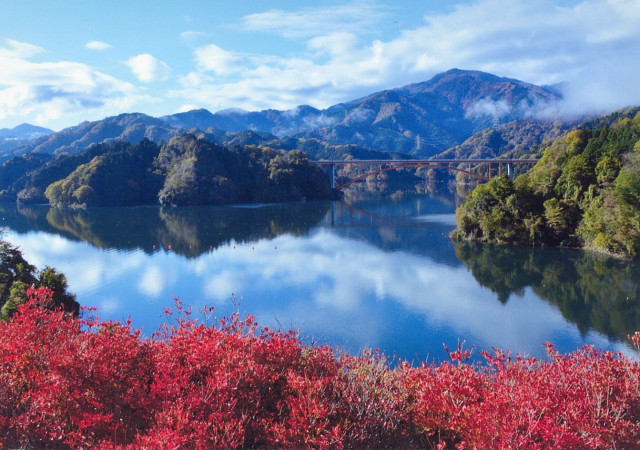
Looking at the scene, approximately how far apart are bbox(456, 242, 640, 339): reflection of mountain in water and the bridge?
Result: 2725 centimetres

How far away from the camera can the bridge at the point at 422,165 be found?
202 feet

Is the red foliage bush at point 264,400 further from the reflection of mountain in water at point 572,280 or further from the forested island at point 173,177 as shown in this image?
the forested island at point 173,177

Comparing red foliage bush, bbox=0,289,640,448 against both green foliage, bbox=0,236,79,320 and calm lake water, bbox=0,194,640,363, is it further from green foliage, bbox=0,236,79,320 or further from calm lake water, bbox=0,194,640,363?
green foliage, bbox=0,236,79,320

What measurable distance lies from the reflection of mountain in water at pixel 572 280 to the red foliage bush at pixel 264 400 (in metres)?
12.0

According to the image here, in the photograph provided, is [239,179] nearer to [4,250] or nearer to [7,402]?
[4,250]

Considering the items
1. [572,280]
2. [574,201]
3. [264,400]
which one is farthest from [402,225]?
[264,400]

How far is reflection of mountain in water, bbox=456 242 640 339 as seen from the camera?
53.8ft

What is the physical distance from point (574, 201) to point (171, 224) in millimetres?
30988

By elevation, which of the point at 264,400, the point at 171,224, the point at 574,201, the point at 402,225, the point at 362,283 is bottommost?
the point at 362,283

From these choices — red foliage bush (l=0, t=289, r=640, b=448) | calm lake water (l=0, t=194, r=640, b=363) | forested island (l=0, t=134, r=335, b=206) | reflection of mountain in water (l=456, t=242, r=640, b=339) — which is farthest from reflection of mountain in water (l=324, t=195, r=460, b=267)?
red foliage bush (l=0, t=289, r=640, b=448)

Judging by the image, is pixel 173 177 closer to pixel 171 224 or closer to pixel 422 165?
pixel 171 224

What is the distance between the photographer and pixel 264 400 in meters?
4.92

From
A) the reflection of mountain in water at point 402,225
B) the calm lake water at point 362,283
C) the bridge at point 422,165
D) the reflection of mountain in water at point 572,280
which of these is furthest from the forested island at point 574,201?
the bridge at point 422,165

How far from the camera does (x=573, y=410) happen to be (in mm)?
4410
